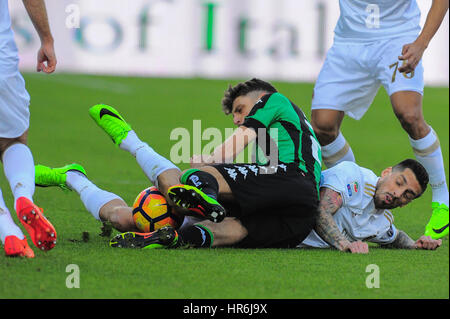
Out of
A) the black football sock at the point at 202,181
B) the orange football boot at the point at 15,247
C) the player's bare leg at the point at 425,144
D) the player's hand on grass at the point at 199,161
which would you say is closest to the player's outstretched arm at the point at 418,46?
the player's bare leg at the point at 425,144

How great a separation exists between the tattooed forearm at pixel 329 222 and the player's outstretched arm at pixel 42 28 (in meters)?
1.63

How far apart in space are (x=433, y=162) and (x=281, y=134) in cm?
116

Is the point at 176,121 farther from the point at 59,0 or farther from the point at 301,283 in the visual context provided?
the point at 301,283

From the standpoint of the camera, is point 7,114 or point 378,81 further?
point 378,81

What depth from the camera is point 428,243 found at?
4.88 meters

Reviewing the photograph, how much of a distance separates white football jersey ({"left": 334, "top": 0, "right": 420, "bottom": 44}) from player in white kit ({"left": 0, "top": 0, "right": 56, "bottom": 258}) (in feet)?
6.87

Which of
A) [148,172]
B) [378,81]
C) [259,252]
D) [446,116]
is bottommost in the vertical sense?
[446,116]

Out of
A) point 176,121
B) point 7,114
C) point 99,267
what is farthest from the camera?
A: point 176,121

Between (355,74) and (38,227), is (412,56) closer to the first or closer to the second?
(355,74)

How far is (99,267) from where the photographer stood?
402cm

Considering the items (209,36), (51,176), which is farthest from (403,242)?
(209,36)

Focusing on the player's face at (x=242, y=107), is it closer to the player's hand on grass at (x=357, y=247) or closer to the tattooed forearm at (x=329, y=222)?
the tattooed forearm at (x=329, y=222)

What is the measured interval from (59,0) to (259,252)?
11322 millimetres

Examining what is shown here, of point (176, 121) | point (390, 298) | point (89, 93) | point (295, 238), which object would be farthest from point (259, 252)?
point (89, 93)
